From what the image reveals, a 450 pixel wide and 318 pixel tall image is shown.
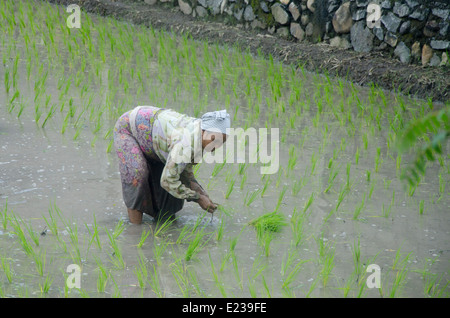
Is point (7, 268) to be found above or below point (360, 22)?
below

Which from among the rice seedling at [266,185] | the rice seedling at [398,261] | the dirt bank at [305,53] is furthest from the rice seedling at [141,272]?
the dirt bank at [305,53]

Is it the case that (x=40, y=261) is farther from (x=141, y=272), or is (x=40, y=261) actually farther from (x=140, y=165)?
(x=140, y=165)

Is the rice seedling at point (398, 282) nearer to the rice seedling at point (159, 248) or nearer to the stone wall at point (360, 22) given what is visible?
the rice seedling at point (159, 248)

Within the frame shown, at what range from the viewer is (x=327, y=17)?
6.78 metres

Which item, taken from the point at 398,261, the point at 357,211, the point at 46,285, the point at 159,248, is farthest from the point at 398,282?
the point at 46,285

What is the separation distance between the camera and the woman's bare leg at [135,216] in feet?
10.6

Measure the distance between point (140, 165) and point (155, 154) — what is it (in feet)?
0.34

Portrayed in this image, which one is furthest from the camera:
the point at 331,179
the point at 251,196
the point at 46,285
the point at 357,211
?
the point at 331,179

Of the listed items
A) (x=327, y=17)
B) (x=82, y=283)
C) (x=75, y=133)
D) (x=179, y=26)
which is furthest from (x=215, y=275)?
(x=179, y=26)

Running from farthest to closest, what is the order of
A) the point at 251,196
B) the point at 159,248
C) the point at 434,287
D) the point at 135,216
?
the point at 251,196
the point at 135,216
the point at 159,248
the point at 434,287

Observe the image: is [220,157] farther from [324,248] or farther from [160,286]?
[160,286]

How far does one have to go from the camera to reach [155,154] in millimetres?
3189

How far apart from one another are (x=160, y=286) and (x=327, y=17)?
188 inches

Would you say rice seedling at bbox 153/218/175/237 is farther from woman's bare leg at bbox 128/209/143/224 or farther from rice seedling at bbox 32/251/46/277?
rice seedling at bbox 32/251/46/277
